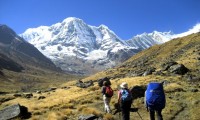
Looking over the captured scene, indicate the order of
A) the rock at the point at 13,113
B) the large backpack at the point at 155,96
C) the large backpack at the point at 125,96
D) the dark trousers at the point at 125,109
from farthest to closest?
1. the rock at the point at 13,113
2. the dark trousers at the point at 125,109
3. the large backpack at the point at 125,96
4. the large backpack at the point at 155,96

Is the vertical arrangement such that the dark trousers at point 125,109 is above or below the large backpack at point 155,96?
below

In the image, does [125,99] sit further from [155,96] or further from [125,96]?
[155,96]

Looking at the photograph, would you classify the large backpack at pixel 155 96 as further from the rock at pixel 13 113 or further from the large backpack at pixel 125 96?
the rock at pixel 13 113

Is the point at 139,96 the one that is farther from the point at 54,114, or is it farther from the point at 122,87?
the point at 122,87

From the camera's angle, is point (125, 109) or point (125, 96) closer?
point (125, 96)

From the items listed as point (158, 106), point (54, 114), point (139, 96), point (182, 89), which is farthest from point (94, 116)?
point (182, 89)

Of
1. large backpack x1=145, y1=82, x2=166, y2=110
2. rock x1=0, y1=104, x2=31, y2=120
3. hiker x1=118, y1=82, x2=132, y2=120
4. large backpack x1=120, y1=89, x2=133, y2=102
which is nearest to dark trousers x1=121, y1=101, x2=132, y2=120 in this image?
hiker x1=118, y1=82, x2=132, y2=120

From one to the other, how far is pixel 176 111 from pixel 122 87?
8021 millimetres

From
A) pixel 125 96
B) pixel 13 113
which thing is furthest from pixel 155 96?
pixel 13 113

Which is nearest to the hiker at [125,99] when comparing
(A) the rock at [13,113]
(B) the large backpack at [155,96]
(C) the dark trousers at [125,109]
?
(C) the dark trousers at [125,109]

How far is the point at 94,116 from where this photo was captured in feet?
73.5

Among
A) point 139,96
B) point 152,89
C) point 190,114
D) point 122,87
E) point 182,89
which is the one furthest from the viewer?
point 182,89

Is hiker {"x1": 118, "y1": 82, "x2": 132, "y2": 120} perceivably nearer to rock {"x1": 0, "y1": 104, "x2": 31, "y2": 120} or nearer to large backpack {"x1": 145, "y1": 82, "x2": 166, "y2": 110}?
large backpack {"x1": 145, "y1": 82, "x2": 166, "y2": 110}

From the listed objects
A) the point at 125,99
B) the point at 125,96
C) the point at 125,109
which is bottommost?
the point at 125,109
